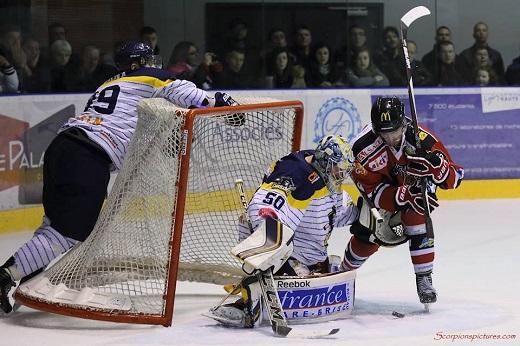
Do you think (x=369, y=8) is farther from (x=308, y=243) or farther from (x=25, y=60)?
(x=308, y=243)

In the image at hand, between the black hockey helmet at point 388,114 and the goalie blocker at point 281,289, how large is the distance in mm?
585

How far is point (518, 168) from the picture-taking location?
884 centimetres

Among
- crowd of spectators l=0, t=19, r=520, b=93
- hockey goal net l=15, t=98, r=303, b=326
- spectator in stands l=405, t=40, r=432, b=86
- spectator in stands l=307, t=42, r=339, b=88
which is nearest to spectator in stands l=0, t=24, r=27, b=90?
crowd of spectators l=0, t=19, r=520, b=93

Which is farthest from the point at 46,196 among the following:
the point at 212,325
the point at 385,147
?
the point at 385,147

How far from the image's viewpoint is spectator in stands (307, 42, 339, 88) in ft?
29.5

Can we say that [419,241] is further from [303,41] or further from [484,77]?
[484,77]

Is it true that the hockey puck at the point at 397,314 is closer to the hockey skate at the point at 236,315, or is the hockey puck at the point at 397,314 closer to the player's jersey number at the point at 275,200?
the hockey skate at the point at 236,315

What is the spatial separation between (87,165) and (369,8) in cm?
474

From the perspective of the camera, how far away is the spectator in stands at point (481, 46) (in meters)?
9.33

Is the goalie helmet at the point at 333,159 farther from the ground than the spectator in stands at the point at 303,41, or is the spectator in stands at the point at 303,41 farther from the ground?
the spectator in stands at the point at 303,41

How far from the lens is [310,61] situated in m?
9.12

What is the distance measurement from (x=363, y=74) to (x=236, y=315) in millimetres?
A: 4780

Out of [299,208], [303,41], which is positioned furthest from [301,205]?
[303,41]

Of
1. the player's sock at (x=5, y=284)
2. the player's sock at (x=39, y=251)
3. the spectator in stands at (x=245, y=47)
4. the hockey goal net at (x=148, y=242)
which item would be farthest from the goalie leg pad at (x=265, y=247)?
the spectator in stands at (x=245, y=47)
